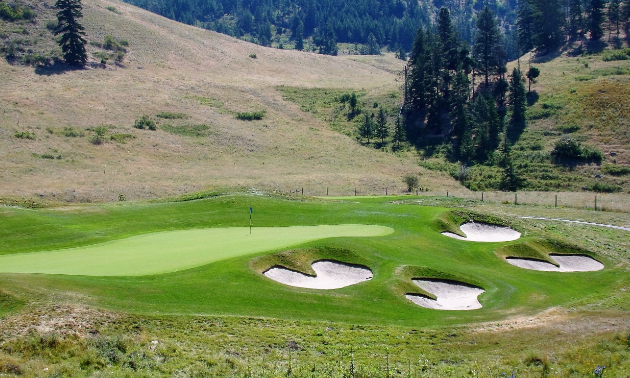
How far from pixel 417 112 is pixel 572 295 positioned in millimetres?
79780

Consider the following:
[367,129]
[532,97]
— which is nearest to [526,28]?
[532,97]

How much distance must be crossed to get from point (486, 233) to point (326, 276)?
610 inches

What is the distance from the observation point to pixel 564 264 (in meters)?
31.5

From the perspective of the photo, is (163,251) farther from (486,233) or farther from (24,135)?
(24,135)

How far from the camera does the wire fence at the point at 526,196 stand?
57888 millimetres

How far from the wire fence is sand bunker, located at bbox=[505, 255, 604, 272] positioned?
26.4 metres

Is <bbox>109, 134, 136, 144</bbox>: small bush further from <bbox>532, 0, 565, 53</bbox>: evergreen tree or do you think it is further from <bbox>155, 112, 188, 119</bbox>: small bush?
<bbox>532, 0, 565, 53</bbox>: evergreen tree

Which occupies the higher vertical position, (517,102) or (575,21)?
(575,21)

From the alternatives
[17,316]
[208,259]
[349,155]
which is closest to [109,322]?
[17,316]

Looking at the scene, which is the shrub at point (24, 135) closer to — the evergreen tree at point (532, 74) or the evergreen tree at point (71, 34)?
the evergreen tree at point (71, 34)

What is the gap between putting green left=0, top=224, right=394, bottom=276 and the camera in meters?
22.6

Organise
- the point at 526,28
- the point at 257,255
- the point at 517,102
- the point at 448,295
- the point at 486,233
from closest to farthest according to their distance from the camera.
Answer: the point at 448,295
the point at 257,255
the point at 486,233
the point at 517,102
the point at 526,28

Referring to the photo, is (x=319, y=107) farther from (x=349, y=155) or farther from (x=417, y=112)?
(x=349, y=155)

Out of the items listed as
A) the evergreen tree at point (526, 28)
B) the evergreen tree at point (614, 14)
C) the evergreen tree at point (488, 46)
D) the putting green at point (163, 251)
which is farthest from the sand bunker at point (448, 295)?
the evergreen tree at point (614, 14)
